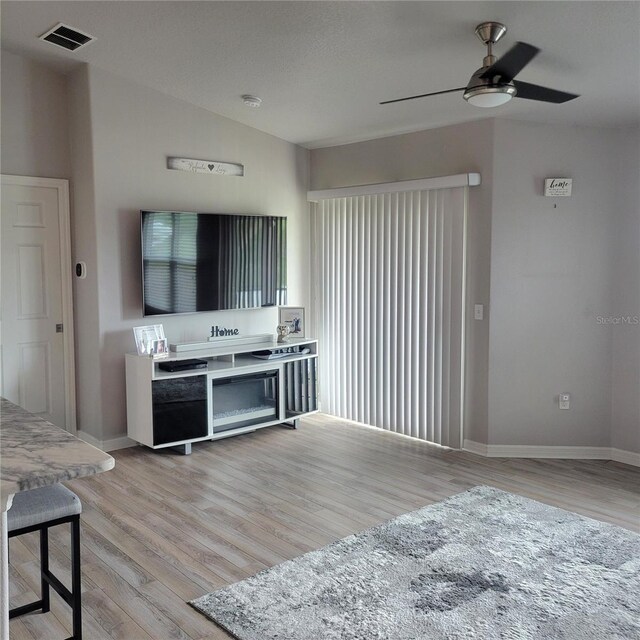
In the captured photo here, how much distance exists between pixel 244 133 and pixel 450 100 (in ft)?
6.45

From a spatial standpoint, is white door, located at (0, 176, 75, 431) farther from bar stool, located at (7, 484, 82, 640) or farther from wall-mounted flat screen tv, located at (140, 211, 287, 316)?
bar stool, located at (7, 484, 82, 640)

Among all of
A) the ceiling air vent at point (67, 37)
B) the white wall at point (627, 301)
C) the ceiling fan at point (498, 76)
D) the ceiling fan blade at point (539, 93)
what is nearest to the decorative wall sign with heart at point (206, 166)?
the ceiling air vent at point (67, 37)

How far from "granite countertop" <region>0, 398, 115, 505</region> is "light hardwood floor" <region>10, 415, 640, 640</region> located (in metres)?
0.93

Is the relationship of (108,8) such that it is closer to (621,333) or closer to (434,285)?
(434,285)

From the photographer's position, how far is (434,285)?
5078 millimetres

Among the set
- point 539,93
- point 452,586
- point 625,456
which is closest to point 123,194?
point 539,93

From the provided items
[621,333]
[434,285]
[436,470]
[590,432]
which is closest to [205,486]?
[436,470]

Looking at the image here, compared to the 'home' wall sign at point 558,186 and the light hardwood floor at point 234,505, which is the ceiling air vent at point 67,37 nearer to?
the light hardwood floor at point 234,505

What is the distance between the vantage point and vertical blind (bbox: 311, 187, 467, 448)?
16.4ft

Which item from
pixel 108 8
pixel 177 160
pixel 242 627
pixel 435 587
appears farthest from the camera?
pixel 177 160

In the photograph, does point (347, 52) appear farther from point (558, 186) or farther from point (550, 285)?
point (550, 285)

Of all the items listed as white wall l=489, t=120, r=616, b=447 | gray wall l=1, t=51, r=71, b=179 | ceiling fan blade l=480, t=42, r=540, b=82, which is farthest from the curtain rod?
gray wall l=1, t=51, r=71, b=179

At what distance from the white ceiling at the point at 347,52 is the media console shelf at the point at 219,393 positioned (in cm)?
204

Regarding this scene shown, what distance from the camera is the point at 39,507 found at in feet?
7.34
